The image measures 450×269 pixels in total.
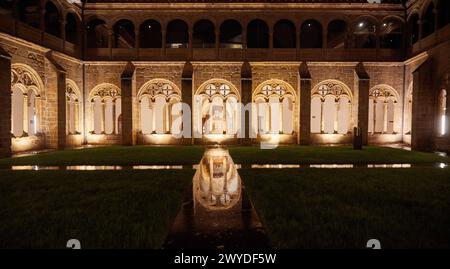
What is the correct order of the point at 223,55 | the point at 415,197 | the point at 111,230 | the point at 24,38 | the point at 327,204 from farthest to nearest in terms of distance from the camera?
the point at 223,55
the point at 24,38
the point at 415,197
the point at 327,204
the point at 111,230

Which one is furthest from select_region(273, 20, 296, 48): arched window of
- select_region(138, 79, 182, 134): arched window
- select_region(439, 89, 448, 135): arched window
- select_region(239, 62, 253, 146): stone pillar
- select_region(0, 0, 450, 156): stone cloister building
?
select_region(439, 89, 448, 135): arched window

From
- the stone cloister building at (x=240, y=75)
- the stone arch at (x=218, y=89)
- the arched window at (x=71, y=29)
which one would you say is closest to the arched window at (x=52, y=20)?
the stone cloister building at (x=240, y=75)

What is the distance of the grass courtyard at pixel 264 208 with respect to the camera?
3307 millimetres

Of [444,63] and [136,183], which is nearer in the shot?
[136,183]

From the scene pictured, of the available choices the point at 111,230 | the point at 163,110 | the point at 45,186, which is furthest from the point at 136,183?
the point at 163,110

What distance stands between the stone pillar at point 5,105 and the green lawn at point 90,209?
618cm

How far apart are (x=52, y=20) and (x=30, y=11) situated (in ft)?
6.07

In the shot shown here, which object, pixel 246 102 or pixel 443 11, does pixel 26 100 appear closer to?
pixel 246 102

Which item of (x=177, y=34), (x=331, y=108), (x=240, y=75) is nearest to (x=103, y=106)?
(x=177, y=34)

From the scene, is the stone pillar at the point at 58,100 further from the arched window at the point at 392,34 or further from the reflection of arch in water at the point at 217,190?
the arched window at the point at 392,34

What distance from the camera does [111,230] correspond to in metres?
3.56

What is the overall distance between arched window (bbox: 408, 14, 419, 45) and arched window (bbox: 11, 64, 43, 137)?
23.1 meters

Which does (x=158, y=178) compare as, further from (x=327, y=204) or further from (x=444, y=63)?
(x=444, y=63)
